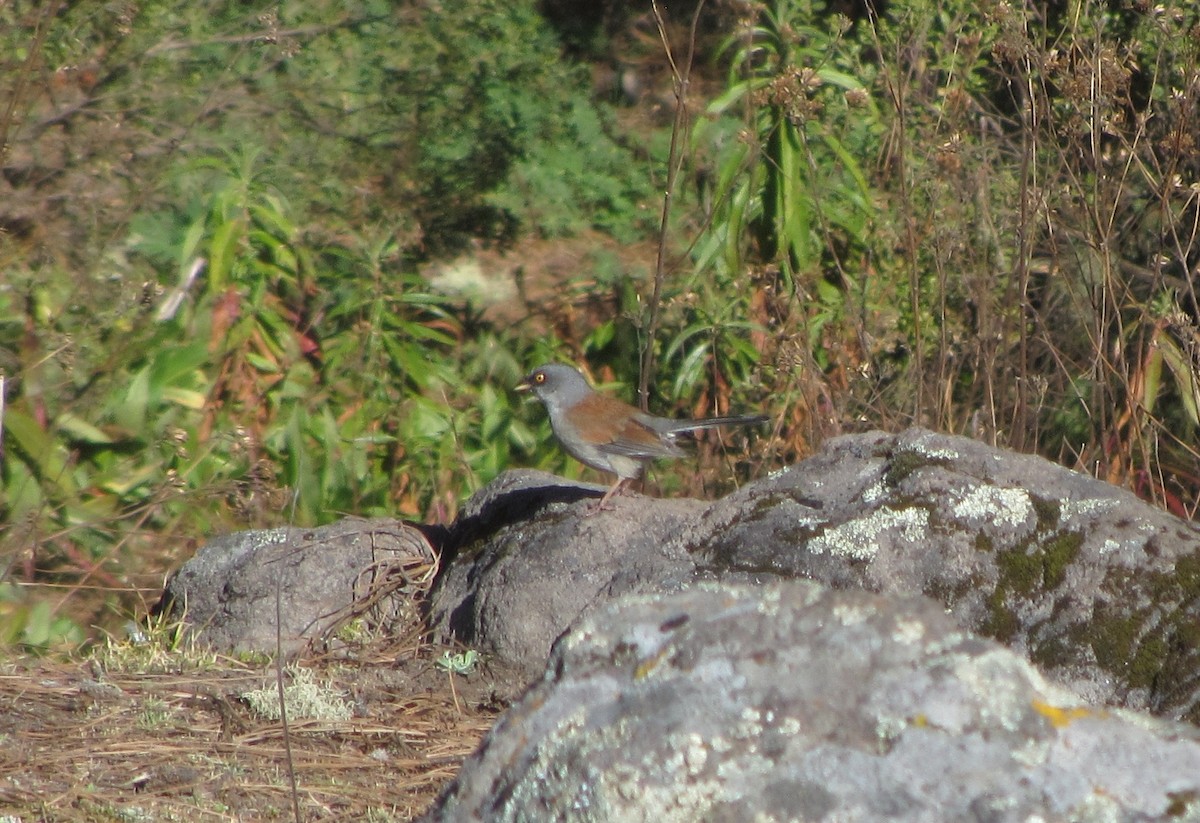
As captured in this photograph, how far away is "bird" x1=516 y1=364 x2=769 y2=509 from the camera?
5.29m

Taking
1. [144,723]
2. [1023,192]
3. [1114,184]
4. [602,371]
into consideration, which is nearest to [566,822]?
[144,723]

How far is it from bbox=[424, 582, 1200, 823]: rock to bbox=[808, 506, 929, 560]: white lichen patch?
1.68 meters

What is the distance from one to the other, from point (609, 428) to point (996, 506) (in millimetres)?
1961

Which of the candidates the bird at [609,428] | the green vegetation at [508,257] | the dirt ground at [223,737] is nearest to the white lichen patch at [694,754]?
the dirt ground at [223,737]

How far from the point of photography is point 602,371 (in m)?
7.25

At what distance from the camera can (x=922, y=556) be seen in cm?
364

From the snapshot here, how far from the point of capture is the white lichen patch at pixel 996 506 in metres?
3.62

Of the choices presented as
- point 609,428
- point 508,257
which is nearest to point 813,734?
point 609,428

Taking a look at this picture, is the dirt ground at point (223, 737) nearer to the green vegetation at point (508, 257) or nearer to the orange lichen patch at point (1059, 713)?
the green vegetation at point (508, 257)

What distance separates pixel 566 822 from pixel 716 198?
165 inches

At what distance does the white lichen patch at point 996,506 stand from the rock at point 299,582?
5.61 ft

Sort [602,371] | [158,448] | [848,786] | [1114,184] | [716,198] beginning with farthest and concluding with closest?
[602,371]
[716,198]
[158,448]
[1114,184]
[848,786]

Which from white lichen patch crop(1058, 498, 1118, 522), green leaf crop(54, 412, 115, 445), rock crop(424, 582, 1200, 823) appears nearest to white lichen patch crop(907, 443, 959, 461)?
white lichen patch crop(1058, 498, 1118, 522)

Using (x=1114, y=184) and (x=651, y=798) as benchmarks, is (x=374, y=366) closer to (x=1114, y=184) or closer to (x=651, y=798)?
(x=1114, y=184)
